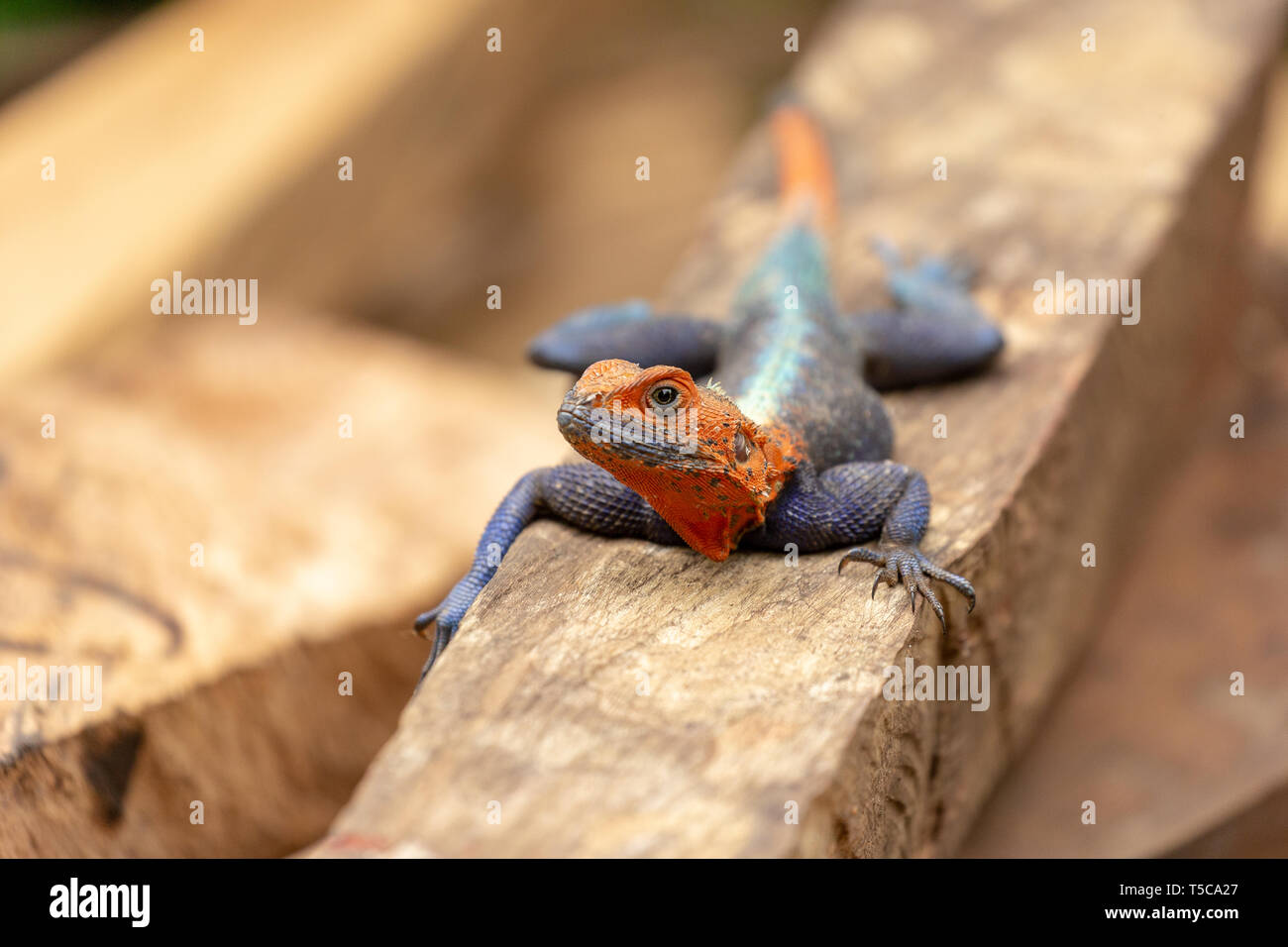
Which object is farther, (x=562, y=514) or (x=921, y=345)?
(x=921, y=345)

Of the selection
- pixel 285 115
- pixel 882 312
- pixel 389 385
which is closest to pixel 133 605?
pixel 389 385

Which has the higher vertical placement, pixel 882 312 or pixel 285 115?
pixel 285 115

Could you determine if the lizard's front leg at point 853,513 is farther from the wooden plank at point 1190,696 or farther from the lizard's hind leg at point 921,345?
the wooden plank at point 1190,696

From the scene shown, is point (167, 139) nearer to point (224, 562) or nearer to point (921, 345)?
point (224, 562)

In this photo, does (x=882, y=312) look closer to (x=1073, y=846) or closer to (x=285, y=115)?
(x=1073, y=846)

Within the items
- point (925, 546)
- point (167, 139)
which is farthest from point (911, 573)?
point (167, 139)

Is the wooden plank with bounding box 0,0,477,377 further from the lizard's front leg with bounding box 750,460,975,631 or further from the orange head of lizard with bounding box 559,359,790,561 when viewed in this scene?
the lizard's front leg with bounding box 750,460,975,631

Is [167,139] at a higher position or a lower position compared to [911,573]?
higher
